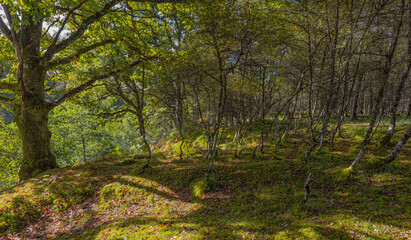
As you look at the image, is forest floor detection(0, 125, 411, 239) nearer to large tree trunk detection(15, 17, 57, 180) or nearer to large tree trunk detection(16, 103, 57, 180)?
large tree trunk detection(16, 103, 57, 180)

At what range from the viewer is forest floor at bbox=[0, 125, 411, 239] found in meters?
4.04

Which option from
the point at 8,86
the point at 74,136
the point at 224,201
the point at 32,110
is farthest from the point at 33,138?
the point at 74,136

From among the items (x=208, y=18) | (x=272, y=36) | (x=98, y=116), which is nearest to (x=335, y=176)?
(x=272, y=36)

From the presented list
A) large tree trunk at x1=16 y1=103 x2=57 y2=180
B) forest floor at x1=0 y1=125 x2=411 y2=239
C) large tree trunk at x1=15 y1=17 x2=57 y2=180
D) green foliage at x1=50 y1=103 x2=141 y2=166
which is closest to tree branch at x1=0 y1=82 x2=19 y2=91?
large tree trunk at x1=15 y1=17 x2=57 y2=180

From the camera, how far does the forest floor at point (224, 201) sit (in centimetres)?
404

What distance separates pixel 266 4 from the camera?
18.4 ft

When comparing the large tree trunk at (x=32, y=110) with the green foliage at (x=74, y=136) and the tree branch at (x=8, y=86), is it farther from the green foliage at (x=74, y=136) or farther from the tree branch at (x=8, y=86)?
the green foliage at (x=74, y=136)

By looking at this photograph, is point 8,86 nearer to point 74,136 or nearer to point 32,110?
point 32,110

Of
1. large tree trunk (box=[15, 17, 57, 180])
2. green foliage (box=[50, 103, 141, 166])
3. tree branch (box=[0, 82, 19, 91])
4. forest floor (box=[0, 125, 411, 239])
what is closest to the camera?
forest floor (box=[0, 125, 411, 239])

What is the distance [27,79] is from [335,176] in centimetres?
1393

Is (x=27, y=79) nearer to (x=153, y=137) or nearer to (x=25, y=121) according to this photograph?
(x=25, y=121)

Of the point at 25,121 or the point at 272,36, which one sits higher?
the point at 272,36

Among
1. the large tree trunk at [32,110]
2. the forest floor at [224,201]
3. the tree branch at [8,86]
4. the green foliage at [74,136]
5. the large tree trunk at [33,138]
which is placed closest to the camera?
the forest floor at [224,201]

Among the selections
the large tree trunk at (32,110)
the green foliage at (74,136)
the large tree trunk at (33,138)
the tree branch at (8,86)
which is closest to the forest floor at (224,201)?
the large tree trunk at (33,138)
